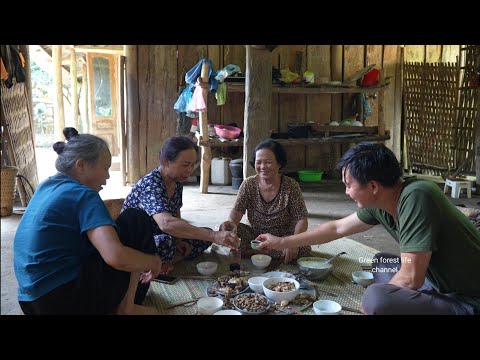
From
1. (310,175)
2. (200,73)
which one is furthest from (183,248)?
(310,175)

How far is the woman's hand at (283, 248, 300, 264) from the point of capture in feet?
10.7

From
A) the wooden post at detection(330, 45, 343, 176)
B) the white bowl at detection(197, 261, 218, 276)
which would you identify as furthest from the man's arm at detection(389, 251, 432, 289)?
the wooden post at detection(330, 45, 343, 176)

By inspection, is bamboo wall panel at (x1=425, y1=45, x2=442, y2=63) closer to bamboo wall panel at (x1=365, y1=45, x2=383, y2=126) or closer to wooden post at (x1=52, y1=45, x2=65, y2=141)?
bamboo wall panel at (x1=365, y1=45, x2=383, y2=126)

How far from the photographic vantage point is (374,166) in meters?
2.07

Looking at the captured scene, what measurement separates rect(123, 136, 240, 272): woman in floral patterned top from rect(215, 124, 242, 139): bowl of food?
150 inches

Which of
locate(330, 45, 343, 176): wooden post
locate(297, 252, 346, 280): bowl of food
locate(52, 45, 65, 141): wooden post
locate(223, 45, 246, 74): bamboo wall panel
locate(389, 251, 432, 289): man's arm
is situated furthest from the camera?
A: locate(52, 45, 65, 141): wooden post

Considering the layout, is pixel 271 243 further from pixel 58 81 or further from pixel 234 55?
pixel 58 81

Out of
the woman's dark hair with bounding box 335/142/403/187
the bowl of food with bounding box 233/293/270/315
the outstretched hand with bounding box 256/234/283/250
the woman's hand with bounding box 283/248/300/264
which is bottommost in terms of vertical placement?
the bowl of food with bounding box 233/293/270/315

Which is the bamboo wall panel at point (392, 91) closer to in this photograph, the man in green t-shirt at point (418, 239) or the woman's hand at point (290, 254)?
the woman's hand at point (290, 254)

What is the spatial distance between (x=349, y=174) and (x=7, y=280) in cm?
268

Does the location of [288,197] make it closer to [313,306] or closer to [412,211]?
[313,306]

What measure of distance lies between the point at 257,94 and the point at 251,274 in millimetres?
3115

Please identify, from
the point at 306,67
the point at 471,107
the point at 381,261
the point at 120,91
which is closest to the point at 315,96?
the point at 306,67

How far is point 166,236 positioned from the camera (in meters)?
3.10
